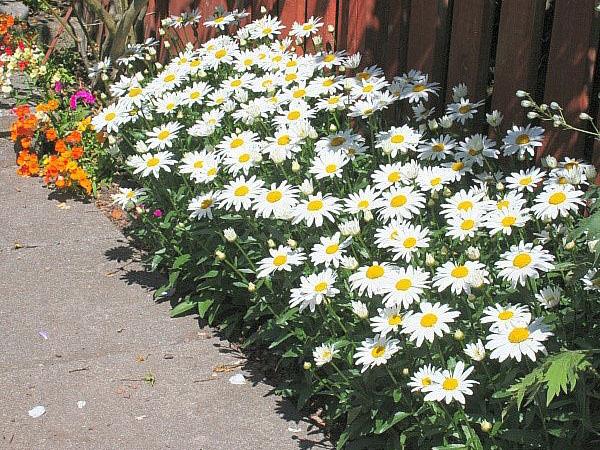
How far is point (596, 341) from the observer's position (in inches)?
116

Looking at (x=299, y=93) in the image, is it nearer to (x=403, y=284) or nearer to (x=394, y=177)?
(x=394, y=177)

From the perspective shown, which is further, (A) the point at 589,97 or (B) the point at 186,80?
(B) the point at 186,80

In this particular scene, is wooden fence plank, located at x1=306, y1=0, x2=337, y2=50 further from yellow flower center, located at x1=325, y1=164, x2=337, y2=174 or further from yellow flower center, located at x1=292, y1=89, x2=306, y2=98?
yellow flower center, located at x1=325, y1=164, x2=337, y2=174

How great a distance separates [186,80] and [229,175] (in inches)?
35.4

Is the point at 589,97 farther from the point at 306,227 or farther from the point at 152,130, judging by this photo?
the point at 152,130

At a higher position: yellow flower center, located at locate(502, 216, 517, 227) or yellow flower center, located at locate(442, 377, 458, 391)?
yellow flower center, located at locate(502, 216, 517, 227)

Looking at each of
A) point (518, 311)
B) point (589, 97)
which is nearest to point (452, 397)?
point (518, 311)

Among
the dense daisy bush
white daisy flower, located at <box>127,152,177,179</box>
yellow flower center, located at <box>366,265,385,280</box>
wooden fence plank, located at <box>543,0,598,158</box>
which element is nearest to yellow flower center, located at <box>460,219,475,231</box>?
the dense daisy bush

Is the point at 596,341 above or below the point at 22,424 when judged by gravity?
above

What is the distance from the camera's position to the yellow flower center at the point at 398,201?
339 centimetres

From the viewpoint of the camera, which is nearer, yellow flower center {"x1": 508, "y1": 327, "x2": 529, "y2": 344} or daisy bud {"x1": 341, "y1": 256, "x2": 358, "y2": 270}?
yellow flower center {"x1": 508, "y1": 327, "x2": 529, "y2": 344}

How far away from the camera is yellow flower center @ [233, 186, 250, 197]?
3.78m

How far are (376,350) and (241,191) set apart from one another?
3.51ft

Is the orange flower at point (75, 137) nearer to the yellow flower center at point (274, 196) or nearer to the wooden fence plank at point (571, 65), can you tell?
the yellow flower center at point (274, 196)
